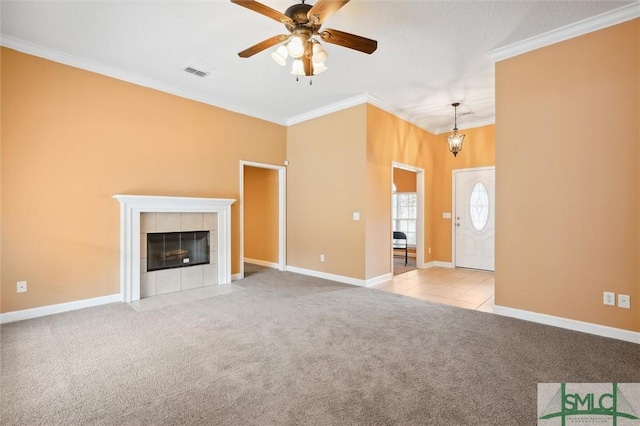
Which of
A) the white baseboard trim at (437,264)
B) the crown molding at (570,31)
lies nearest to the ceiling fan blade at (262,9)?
the crown molding at (570,31)

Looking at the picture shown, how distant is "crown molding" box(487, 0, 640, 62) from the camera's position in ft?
9.32

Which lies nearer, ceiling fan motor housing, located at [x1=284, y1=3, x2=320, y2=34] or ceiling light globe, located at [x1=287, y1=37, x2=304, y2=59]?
ceiling fan motor housing, located at [x1=284, y1=3, x2=320, y2=34]

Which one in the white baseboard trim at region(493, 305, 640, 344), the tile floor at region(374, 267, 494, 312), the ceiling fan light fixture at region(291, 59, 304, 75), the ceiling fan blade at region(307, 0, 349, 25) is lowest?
the tile floor at region(374, 267, 494, 312)

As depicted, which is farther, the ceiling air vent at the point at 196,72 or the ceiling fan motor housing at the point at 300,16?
the ceiling air vent at the point at 196,72

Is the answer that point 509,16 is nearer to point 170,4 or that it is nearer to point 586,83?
point 586,83

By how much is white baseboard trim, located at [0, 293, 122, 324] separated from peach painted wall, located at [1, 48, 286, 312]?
6 centimetres

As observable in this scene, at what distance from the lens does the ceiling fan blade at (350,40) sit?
8.38ft

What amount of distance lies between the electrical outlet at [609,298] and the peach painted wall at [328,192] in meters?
2.85

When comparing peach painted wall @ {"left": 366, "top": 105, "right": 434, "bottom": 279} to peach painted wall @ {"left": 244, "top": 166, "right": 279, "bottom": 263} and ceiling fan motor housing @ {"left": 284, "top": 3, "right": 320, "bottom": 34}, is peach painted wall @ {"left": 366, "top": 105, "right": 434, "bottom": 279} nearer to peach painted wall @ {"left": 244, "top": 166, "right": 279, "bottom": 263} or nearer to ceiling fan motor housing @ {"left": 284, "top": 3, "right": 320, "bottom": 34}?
peach painted wall @ {"left": 244, "top": 166, "right": 279, "bottom": 263}

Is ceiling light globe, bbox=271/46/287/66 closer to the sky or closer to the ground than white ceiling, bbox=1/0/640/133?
closer to the ground

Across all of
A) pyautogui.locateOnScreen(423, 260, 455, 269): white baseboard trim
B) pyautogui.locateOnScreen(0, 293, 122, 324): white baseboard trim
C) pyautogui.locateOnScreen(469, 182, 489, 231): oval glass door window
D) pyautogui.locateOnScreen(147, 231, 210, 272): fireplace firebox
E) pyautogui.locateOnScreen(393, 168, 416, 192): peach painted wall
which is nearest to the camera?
pyautogui.locateOnScreen(0, 293, 122, 324): white baseboard trim

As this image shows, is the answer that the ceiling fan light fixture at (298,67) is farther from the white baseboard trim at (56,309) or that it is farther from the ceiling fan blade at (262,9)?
the white baseboard trim at (56,309)

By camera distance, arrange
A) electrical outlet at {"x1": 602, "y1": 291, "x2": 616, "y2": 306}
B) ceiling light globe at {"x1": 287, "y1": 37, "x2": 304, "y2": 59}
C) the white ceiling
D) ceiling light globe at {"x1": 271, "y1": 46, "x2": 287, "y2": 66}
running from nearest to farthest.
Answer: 1. ceiling light globe at {"x1": 287, "y1": 37, "x2": 304, "y2": 59}
2. ceiling light globe at {"x1": 271, "y1": 46, "x2": 287, "y2": 66}
3. the white ceiling
4. electrical outlet at {"x1": 602, "y1": 291, "x2": 616, "y2": 306}

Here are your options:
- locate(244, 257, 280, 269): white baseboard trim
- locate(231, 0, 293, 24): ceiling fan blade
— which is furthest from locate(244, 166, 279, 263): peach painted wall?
locate(231, 0, 293, 24): ceiling fan blade
